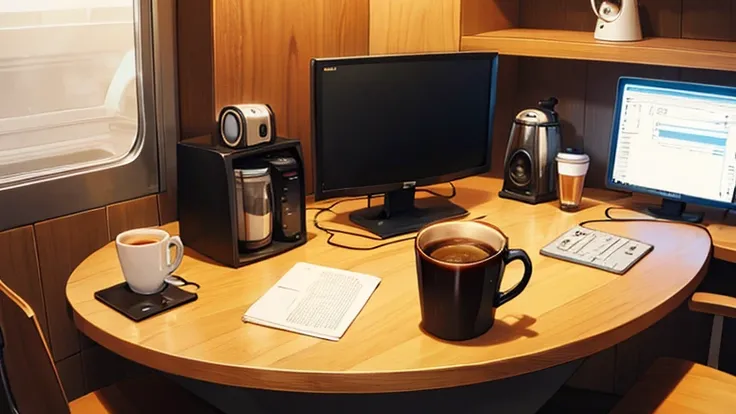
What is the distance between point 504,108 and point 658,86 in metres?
0.56

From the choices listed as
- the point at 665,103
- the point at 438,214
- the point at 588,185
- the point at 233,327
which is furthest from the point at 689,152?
the point at 233,327

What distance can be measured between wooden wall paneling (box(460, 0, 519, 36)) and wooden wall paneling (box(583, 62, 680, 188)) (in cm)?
29

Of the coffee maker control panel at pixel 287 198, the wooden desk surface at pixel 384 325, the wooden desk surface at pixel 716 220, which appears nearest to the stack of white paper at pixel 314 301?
the wooden desk surface at pixel 384 325

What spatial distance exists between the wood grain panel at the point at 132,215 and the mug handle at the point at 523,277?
1018mm

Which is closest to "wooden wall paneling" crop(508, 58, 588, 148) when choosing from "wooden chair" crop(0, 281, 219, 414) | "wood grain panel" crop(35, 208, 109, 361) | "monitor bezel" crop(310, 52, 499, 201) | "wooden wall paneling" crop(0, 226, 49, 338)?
"monitor bezel" crop(310, 52, 499, 201)

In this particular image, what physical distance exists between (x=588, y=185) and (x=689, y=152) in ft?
1.46

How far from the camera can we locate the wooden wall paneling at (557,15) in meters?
2.43

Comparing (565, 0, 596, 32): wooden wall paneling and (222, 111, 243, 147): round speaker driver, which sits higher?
(565, 0, 596, 32): wooden wall paneling

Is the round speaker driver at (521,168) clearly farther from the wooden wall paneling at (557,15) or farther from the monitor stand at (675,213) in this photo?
the wooden wall paneling at (557,15)

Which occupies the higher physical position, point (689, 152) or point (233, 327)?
point (689, 152)

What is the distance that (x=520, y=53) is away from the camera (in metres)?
2.30

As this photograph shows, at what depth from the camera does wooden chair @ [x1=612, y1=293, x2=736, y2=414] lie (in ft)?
5.65

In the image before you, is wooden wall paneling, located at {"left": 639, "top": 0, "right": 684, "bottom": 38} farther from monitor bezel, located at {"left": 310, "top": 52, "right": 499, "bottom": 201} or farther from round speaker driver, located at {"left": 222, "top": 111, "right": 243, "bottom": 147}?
round speaker driver, located at {"left": 222, "top": 111, "right": 243, "bottom": 147}

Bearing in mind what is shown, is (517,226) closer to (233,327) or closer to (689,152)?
(689,152)
